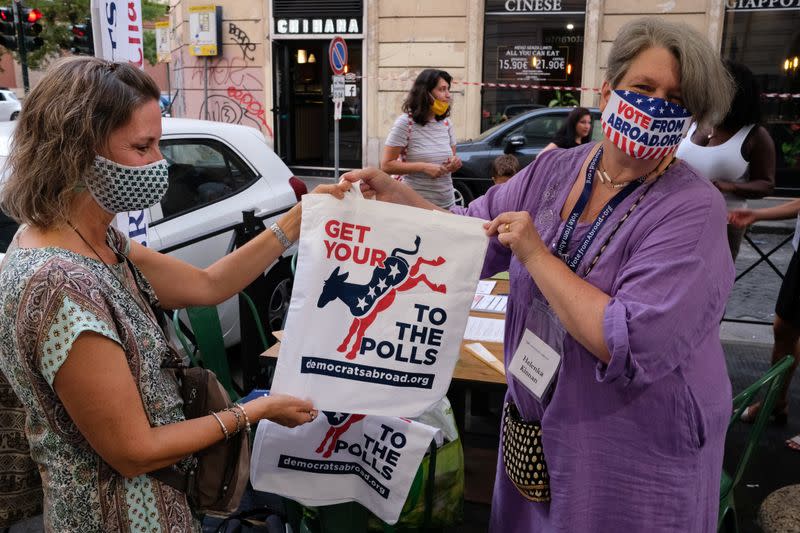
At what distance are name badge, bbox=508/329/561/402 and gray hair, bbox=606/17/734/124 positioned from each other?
2.12 ft

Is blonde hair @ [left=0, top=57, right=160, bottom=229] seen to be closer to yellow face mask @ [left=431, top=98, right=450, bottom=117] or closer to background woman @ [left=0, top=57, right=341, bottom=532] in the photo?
background woman @ [left=0, top=57, right=341, bottom=532]

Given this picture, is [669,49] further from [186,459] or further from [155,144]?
[186,459]

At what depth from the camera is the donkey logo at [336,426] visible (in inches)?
75.5

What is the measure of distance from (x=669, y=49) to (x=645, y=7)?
13.2 meters

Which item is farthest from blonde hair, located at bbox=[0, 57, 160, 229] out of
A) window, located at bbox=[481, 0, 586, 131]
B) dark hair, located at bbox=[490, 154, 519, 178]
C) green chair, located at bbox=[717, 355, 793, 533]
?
window, located at bbox=[481, 0, 586, 131]

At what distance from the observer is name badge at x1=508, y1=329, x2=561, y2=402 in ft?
5.64

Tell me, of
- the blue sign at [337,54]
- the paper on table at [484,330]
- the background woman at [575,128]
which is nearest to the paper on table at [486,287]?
the paper on table at [484,330]

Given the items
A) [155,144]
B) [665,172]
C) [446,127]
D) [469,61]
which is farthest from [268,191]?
[469,61]

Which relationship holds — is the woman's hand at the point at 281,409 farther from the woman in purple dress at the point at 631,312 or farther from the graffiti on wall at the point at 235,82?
the graffiti on wall at the point at 235,82

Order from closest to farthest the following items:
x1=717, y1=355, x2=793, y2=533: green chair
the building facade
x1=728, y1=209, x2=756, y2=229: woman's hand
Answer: x1=717, y1=355, x2=793, y2=533: green chair
x1=728, y1=209, x2=756, y2=229: woman's hand
the building facade

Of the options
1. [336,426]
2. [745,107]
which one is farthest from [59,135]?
[745,107]

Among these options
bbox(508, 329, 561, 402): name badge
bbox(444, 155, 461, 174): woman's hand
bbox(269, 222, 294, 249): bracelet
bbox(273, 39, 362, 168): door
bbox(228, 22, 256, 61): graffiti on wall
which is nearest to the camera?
bbox(508, 329, 561, 402): name badge

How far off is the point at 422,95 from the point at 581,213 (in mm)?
4125

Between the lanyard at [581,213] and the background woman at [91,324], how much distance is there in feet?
2.42
